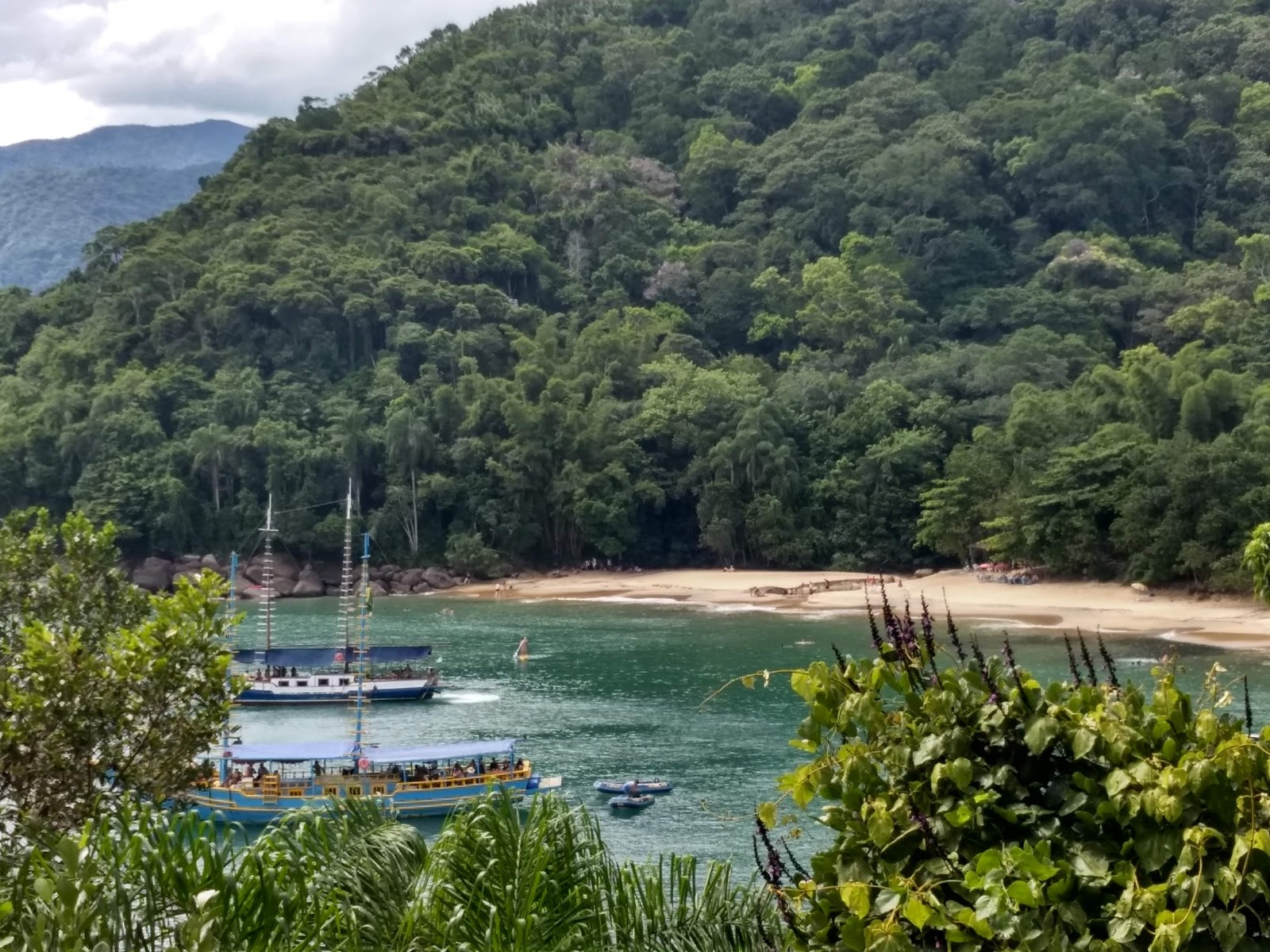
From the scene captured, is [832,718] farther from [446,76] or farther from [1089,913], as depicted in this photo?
[446,76]

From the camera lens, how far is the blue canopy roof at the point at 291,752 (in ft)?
88.9

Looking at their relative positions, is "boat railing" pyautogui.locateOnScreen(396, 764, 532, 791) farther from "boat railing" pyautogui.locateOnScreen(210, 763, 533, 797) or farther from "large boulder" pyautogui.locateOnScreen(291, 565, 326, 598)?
"large boulder" pyautogui.locateOnScreen(291, 565, 326, 598)

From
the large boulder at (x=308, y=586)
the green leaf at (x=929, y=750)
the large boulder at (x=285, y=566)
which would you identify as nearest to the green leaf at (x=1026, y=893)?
the green leaf at (x=929, y=750)

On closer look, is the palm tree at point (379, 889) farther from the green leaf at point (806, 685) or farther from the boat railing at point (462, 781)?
the boat railing at point (462, 781)

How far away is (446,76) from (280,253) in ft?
96.7

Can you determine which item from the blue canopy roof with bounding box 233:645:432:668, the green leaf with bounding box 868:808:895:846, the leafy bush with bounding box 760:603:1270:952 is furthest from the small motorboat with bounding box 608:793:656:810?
the green leaf with bounding box 868:808:895:846

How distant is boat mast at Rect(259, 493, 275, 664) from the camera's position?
43.4 meters

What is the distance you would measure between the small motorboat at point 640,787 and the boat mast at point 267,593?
18.0m

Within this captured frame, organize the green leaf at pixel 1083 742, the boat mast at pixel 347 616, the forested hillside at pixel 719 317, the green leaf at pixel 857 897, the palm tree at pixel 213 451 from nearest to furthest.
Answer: the green leaf at pixel 857 897, the green leaf at pixel 1083 742, the boat mast at pixel 347 616, the forested hillside at pixel 719 317, the palm tree at pixel 213 451

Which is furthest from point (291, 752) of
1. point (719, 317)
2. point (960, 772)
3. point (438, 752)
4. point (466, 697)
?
point (719, 317)

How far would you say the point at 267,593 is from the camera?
43.9 meters

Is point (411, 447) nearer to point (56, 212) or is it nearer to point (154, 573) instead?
point (154, 573)

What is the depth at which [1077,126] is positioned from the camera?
265 ft

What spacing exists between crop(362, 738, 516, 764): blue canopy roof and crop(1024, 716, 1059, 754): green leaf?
2300 cm
